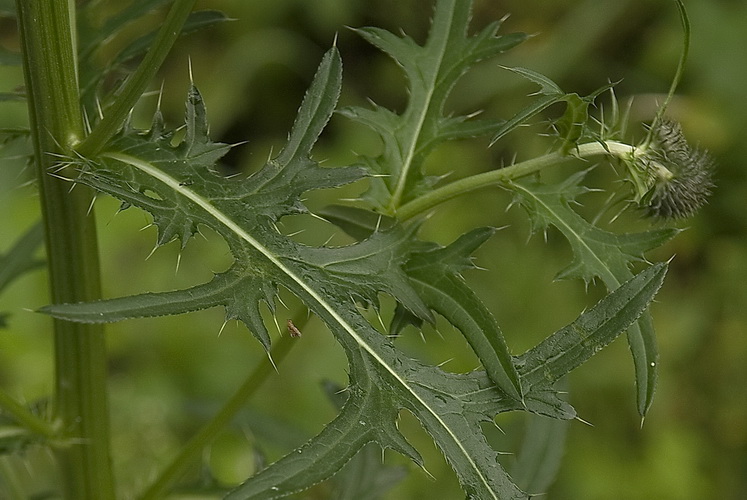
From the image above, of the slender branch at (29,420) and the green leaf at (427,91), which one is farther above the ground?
the green leaf at (427,91)

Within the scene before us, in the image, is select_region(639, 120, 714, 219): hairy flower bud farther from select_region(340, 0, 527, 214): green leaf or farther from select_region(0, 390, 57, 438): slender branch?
select_region(0, 390, 57, 438): slender branch

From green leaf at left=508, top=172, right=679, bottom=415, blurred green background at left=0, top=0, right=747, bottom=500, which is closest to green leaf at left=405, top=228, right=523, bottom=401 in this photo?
green leaf at left=508, top=172, right=679, bottom=415

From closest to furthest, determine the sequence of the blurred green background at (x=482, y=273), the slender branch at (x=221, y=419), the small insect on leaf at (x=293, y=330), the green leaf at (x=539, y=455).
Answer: the small insect on leaf at (x=293, y=330), the slender branch at (x=221, y=419), the green leaf at (x=539, y=455), the blurred green background at (x=482, y=273)

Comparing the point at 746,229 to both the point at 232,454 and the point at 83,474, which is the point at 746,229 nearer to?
the point at 232,454

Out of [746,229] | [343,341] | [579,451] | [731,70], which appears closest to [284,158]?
[343,341]

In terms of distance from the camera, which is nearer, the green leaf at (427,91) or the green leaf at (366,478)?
the green leaf at (427,91)

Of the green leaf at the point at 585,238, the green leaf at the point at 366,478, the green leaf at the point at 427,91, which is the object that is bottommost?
the green leaf at the point at 366,478

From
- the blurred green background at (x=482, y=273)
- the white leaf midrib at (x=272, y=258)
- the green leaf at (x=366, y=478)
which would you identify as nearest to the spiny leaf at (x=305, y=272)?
the white leaf midrib at (x=272, y=258)

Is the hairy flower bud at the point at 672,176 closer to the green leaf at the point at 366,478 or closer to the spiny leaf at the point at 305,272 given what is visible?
the spiny leaf at the point at 305,272

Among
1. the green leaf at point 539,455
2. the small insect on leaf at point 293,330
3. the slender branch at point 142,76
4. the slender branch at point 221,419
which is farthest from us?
the green leaf at point 539,455
